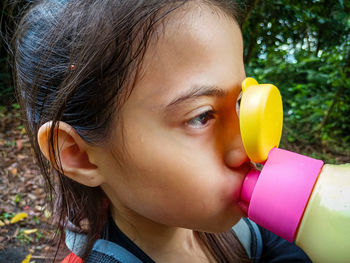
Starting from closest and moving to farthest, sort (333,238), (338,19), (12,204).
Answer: (333,238), (12,204), (338,19)

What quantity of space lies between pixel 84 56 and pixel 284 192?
2.20 feet

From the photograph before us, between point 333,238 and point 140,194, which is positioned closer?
point 333,238

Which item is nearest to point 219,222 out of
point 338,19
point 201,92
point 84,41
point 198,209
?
point 198,209

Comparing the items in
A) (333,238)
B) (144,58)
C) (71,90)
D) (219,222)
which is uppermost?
(144,58)

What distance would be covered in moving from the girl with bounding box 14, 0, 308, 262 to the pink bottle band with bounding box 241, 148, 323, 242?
0.10 m

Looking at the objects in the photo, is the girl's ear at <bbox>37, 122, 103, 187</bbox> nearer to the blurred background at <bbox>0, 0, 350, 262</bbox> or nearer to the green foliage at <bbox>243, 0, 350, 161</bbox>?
the blurred background at <bbox>0, 0, 350, 262</bbox>

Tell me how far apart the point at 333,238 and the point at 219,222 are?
13.4 inches

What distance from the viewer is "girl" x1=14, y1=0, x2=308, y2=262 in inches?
35.5

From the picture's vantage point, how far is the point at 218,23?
0.96 metres

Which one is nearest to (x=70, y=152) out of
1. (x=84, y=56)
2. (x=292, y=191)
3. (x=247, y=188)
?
(x=84, y=56)

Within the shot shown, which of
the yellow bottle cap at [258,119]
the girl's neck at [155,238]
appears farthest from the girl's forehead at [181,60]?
Result: the girl's neck at [155,238]

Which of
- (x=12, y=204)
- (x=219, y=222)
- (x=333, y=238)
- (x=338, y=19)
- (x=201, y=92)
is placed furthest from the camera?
(x=338, y=19)

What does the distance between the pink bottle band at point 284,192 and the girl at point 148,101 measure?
0.10 m

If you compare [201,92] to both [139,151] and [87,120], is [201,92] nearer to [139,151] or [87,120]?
[139,151]
